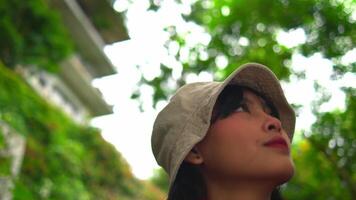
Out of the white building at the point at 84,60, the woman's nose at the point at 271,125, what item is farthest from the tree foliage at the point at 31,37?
the woman's nose at the point at 271,125

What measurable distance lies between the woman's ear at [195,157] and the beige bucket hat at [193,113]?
78mm

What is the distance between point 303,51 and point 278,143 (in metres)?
5.63

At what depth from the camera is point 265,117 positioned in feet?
6.64

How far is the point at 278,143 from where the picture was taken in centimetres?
193

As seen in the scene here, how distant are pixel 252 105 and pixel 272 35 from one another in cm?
577

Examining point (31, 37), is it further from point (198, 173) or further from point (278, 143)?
point (278, 143)

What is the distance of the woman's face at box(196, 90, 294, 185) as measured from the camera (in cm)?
187

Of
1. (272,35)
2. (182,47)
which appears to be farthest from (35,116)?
(272,35)

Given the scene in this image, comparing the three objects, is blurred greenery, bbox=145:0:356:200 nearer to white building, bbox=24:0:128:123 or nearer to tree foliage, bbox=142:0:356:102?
tree foliage, bbox=142:0:356:102

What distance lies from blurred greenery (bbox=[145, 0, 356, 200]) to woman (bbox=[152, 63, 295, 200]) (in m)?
4.75

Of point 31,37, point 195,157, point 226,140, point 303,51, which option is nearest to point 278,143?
point 226,140

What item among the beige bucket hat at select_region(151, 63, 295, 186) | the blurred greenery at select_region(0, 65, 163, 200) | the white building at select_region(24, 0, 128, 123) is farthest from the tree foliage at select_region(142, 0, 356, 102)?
the white building at select_region(24, 0, 128, 123)

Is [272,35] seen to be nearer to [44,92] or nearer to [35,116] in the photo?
[35,116]

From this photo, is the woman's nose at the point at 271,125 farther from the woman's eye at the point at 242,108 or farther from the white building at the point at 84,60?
the white building at the point at 84,60
